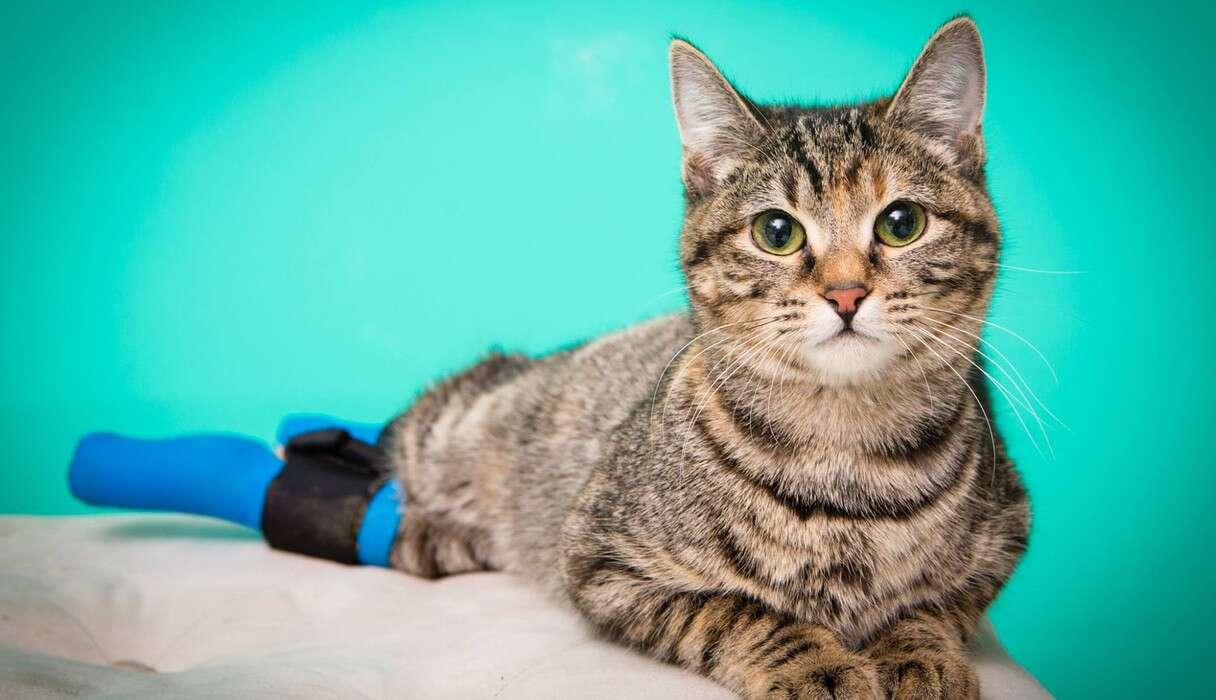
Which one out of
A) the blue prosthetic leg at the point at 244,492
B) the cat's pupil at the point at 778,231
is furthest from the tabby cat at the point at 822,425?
the blue prosthetic leg at the point at 244,492

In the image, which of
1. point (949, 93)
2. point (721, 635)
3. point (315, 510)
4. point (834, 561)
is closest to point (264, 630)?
point (315, 510)

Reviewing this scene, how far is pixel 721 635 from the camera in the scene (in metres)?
1.67

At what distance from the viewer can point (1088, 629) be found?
293 cm

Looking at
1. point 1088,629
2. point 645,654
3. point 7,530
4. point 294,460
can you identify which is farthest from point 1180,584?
point 7,530

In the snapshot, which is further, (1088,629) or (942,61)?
(1088,629)

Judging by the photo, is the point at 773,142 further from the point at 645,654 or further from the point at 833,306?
the point at 645,654

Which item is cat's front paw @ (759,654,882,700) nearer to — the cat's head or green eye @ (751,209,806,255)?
the cat's head

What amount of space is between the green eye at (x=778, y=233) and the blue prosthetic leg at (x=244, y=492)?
1.34 m

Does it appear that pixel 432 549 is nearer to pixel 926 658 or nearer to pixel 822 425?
pixel 822 425

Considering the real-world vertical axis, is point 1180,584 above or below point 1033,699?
below

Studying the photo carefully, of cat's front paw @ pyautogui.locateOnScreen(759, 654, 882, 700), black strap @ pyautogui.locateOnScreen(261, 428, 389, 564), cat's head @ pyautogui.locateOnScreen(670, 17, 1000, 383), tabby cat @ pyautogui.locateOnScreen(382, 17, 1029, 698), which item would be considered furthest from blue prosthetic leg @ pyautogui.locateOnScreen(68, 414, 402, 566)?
cat's front paw @ pyautogui.locateOnScreen(759, 654, 882, 700)

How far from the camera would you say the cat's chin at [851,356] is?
1571 millimetres

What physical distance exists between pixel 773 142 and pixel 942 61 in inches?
12.1

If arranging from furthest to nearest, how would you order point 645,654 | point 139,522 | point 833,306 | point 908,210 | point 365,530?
point 139,522
point 365,530
point 645,654
point 908,210
point 833,306
